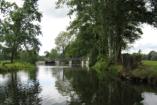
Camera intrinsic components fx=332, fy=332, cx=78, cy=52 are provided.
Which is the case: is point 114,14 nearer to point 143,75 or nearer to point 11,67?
point 143,75

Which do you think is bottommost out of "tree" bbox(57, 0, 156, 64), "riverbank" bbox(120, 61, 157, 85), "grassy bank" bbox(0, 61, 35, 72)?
"riverbank" bbox(120, 61, 157, 85)

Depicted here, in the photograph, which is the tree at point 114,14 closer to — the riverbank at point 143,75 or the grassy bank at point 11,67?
the riverbank at point 143,75

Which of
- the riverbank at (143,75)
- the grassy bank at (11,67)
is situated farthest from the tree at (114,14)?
the grassy bank at (11,67)

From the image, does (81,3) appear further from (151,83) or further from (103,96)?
(103,96)

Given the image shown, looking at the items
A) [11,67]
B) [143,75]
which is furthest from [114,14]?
[11,67]

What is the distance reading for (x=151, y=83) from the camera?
97.0ft

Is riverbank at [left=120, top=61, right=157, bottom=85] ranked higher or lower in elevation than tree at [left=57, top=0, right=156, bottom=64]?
lower

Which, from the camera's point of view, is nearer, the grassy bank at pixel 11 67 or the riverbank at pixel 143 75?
the riverbank at pixel 143 75

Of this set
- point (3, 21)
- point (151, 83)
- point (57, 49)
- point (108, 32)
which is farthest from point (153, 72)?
point (57, 49)

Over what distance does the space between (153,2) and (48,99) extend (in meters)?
26.1

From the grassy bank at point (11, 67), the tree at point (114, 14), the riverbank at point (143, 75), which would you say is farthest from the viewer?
the grassy bank at point (11, 67)

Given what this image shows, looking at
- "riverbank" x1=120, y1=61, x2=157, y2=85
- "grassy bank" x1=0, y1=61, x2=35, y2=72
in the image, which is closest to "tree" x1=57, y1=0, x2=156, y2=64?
"riverbank" x1=120, y1=61, x2=157, y2=85

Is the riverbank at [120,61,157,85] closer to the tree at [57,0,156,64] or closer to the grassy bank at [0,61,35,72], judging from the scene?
the tree at [57,0,156,64]

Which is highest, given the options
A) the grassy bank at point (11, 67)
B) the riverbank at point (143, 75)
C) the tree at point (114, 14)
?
the tree at point (114, 14)
